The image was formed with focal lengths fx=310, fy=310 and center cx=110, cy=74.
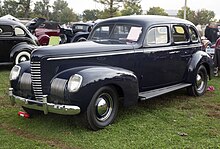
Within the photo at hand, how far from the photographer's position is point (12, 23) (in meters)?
9.75

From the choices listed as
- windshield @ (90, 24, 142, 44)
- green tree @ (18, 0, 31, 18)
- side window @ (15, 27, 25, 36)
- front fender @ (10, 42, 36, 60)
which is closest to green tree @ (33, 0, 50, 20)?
green tree @ (18, 0, 31, 18)

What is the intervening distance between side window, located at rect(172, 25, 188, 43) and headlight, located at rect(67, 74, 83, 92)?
274cm

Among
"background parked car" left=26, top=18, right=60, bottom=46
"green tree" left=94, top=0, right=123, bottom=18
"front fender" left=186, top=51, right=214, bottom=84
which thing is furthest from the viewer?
"green tree" left=94, top=0, right=123, bottom=18

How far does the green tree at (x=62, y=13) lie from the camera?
53.8 m

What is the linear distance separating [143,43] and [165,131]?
5.52 ft

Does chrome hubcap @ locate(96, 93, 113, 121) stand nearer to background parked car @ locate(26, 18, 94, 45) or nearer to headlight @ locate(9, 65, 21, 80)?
headlight @ locate(9, 65, 21, 80)

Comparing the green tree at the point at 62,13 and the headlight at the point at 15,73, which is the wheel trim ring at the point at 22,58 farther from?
the green tree at the point at 62,13

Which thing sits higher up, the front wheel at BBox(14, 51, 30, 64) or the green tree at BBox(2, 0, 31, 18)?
the green tree at BBox(2, 0, 31, 18)

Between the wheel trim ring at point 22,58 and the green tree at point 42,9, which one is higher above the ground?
the green tree at point 42,9

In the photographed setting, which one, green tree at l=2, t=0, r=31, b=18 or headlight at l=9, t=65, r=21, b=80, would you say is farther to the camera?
green tree at l=2, t=0, r=31, b=18

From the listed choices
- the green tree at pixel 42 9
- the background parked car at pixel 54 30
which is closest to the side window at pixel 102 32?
the background parked car at pixel 54 30

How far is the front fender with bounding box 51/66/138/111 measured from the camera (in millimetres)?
4273

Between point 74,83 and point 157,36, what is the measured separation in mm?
2279

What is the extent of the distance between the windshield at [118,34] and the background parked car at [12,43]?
439cm
